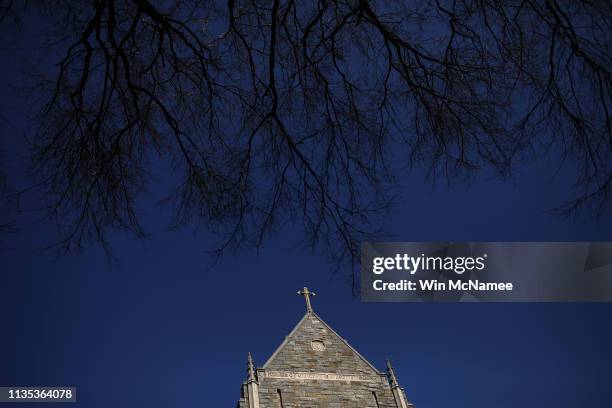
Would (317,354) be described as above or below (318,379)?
above

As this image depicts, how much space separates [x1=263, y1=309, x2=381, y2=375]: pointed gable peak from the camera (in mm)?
25734

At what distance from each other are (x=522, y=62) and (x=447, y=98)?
1.57 ft

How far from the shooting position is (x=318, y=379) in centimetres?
2502

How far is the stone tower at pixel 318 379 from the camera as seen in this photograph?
23641 mm

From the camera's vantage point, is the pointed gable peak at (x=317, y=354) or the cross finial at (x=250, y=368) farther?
the pointed gable peak at (x=317, y=354)

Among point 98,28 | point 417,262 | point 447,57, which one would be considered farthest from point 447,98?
point 417,262

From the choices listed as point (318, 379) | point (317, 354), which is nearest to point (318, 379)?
point (318, 379)

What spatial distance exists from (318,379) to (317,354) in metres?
1.70

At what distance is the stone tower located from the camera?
23.6 meters

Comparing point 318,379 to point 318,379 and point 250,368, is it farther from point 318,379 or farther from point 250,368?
point 250,368

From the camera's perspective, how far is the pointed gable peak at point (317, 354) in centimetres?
2573

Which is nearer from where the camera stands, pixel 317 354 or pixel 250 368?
pixel 250 368

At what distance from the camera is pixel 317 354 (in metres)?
26.6

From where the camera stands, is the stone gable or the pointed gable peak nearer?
the stone gable
